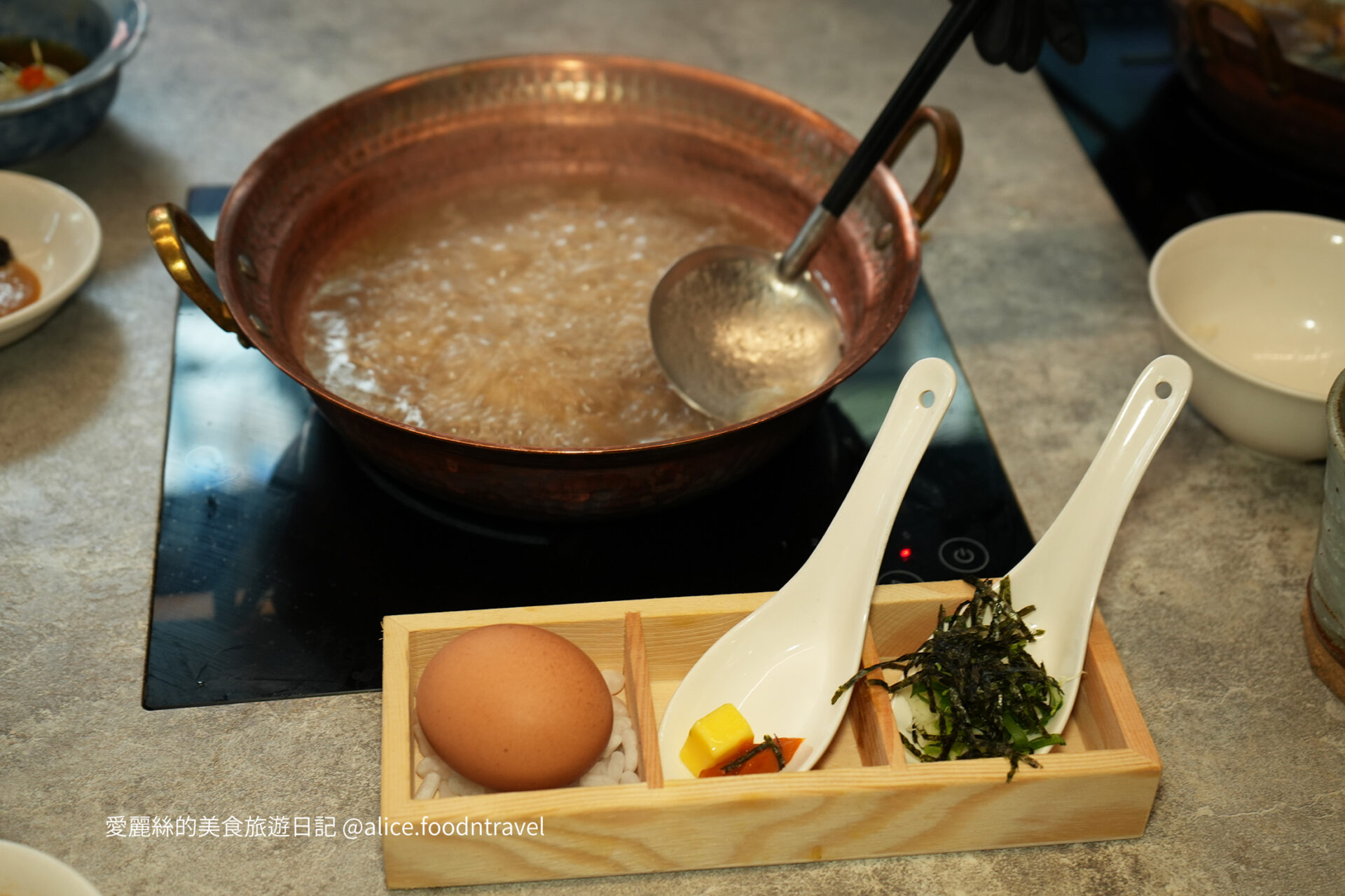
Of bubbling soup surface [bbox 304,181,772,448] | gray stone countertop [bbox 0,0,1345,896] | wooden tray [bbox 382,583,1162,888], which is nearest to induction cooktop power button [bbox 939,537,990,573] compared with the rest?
gray stone countertop [bbox 0,0,1345,896]

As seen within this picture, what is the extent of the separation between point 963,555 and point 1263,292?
A: 0.64 metres

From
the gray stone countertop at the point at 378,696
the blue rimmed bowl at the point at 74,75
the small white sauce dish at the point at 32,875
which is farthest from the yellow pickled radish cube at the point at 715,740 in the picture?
the blue rimmed bowl at the point at 74,75

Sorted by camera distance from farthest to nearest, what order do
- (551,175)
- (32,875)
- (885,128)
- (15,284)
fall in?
(551,175), (15,284), (885,128), (32,875)

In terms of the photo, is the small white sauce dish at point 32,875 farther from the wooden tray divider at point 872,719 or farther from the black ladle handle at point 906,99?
the black ladle handle at point 906,99

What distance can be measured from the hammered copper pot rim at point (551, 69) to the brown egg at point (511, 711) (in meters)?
0.19

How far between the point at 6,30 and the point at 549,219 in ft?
3.19

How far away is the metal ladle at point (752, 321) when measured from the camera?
1334 millimetres

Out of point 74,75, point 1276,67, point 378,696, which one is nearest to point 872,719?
point 378,696

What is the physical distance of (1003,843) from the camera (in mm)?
1038

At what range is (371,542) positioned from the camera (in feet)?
4.22

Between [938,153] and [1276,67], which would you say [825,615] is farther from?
[1276,67]

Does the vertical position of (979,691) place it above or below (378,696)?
above

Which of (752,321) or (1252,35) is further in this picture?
(1252,35)

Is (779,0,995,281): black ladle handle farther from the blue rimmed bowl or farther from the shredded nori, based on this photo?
the blue rimmed bowl
